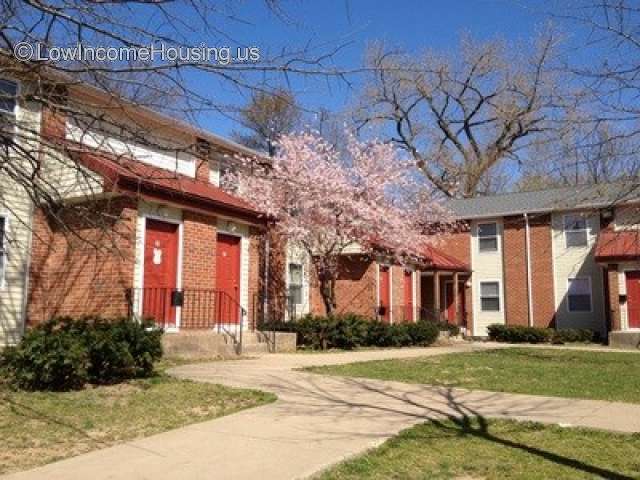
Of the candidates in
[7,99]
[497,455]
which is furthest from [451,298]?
[7,99]

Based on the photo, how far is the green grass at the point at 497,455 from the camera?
5105mm

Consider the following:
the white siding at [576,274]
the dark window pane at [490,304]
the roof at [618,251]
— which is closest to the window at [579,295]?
the white siding at [576,274]

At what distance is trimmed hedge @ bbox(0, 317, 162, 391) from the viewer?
8.27 metres

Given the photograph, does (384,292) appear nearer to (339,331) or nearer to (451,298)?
(339,331)

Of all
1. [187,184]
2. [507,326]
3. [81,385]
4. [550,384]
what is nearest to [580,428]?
[550,384]

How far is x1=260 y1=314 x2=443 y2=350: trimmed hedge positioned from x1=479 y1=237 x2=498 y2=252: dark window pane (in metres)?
12.8

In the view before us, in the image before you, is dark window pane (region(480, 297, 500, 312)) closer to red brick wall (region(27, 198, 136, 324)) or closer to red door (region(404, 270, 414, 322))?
red door (region(404, 270, 414, 322))

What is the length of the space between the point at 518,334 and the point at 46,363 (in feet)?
73.0

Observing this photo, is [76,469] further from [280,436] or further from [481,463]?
[481,463]

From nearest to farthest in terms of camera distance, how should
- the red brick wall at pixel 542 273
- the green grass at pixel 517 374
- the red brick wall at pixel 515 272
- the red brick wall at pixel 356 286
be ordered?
the green grass at pixel 517 374
the red brick wall at pixel 356 286
the red brick wall at pixel 542 273
the red brick wall at pixel 515 272

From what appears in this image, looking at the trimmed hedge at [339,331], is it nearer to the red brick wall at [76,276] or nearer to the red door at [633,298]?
the red brick wall at [76,276]

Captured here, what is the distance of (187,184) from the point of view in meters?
15.3

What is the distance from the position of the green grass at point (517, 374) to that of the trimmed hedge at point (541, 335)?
1098cm

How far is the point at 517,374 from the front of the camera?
11.8 metres
